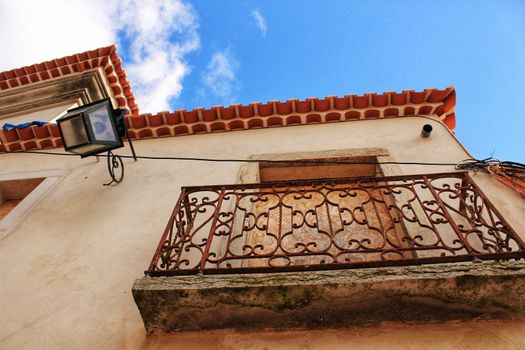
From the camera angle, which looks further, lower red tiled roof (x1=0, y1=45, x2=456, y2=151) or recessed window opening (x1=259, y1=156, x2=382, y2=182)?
lower red tiled roof (x1=0, y1=45, x2=456, y2=151)

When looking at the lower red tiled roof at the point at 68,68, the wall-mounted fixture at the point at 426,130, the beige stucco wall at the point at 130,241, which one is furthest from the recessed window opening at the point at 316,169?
the lower red tiled roof at the point at 68,68

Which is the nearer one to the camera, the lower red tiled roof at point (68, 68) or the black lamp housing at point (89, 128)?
the black lamp housing at point (89, 128)

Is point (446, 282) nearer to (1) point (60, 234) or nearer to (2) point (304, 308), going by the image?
(2) point (304, 308)

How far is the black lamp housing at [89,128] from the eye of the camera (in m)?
4.07

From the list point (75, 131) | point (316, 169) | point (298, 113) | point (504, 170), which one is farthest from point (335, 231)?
point (75, 131)

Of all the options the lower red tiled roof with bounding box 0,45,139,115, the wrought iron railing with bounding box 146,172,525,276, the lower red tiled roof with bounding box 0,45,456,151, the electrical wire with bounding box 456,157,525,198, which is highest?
the lower red tiled roof with bounding box 0,45,139,115

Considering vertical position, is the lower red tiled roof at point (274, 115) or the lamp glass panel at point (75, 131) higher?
the lower red tiled roof at point (274, 115)

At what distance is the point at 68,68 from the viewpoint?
8703 mm

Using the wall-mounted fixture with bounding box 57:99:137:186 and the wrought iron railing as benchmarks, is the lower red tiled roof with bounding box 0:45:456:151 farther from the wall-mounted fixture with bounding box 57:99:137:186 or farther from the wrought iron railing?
the wrought iron railing

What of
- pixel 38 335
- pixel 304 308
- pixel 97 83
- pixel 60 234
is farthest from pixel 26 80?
pixel 304 308

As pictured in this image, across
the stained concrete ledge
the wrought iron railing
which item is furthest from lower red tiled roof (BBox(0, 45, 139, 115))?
the stained concrete ledge

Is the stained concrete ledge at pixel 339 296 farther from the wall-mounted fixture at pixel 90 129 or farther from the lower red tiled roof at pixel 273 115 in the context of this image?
the lower red tiled roof at pixel 273 115

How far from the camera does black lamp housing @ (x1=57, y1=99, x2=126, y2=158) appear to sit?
4074 mm

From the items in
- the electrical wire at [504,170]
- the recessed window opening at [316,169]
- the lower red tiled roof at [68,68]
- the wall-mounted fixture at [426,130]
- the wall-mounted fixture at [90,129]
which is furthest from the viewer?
the lower red tiled roof at [68,68]
